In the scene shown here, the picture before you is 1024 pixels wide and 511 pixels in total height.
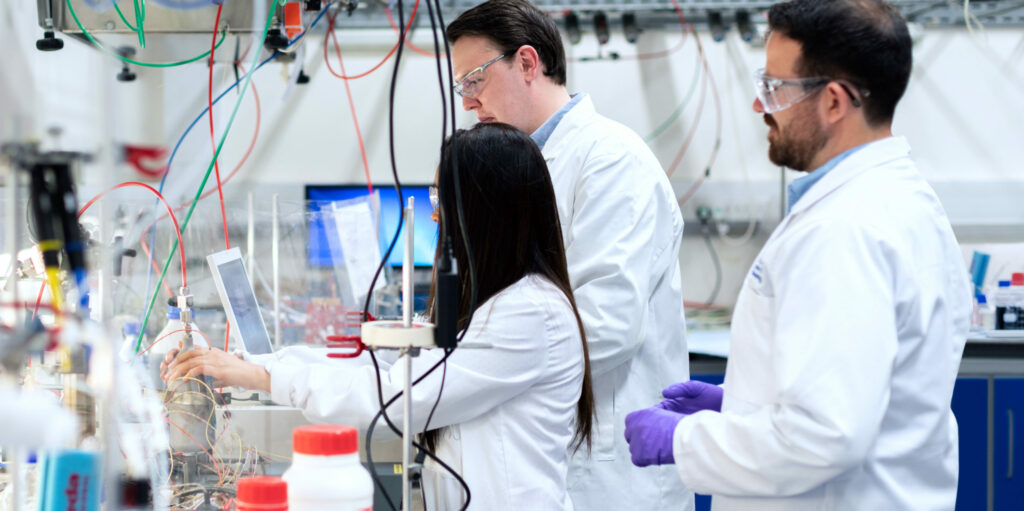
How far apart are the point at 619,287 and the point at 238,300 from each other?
2.05 ft

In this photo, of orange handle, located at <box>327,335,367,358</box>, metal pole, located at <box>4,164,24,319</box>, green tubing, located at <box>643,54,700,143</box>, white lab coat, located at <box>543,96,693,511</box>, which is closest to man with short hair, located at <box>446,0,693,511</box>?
white lab coat, located at <box>543,96,693,511</box>

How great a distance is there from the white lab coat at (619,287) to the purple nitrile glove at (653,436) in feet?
0.87

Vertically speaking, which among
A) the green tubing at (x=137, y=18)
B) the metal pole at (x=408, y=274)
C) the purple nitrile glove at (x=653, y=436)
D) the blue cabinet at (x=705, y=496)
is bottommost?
the blue cabinet at (x=705, y=496)

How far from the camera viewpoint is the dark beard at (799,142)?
3.27 ft

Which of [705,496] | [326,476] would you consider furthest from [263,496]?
[705,496]

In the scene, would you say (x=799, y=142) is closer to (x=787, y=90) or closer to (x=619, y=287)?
(x=787, y=90)

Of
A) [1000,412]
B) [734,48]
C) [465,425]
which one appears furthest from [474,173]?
[734,48]

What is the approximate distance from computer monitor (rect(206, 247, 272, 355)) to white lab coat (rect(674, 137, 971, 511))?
0.73 meters

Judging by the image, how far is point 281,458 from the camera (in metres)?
1.34

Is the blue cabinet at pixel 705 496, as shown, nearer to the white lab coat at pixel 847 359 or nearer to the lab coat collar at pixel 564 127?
the lab coat collar at pixel 564 127

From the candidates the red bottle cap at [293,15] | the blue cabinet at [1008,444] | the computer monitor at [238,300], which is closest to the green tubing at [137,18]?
the red bottle cap at [293,15]

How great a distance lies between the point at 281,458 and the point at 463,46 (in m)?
0.80

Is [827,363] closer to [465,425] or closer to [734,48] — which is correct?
[465,425]

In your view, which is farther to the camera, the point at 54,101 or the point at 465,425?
the point at 465,425
